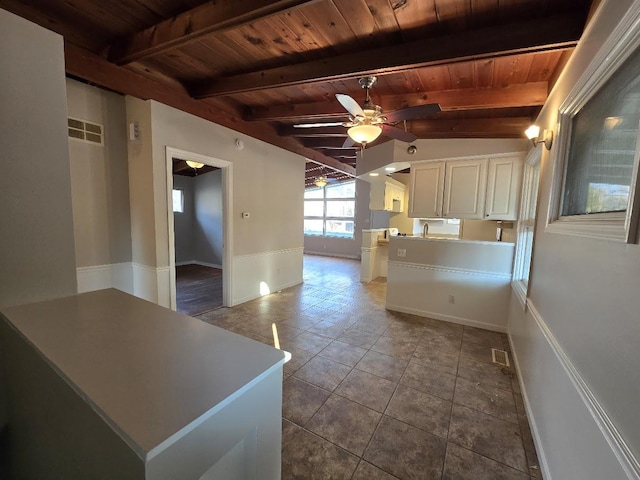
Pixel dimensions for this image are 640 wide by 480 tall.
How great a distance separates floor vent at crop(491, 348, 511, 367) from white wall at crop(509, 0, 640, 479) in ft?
2.07

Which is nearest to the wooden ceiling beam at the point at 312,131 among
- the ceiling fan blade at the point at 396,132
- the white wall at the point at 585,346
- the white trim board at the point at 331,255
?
the ceiling fan blade at the point at 396,132

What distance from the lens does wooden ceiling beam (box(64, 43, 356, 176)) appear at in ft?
7.98

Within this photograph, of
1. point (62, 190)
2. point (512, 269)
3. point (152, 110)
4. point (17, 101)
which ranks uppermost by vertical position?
point (152, 110)

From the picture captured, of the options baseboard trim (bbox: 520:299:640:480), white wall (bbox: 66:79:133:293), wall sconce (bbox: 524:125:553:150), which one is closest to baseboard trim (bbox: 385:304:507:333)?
baseboard trim (bbox: 520:299:640:480)

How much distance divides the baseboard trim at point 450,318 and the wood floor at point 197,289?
273cm

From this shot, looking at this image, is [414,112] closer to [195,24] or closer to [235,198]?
[195,24]

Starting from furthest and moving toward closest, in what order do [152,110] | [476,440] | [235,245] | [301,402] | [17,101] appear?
[235,245] < [152,110] < [301,402] < [476,440] < [17,101]

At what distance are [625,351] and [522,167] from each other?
10.4ft

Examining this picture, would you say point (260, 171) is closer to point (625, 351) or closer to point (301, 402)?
point (301, 402)

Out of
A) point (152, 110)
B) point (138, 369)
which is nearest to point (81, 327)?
point (138, 369)

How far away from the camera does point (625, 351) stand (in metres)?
0.90

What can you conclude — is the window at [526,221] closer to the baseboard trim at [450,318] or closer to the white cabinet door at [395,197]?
the baseboard trim at [450,318]

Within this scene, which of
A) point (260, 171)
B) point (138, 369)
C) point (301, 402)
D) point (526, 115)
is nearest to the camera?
point (138, 369)

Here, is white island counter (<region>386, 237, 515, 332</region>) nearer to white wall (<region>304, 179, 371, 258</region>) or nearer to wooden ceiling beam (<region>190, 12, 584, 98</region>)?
wooden ceiling beam (<region>190, 12, 584, 98</region>)
